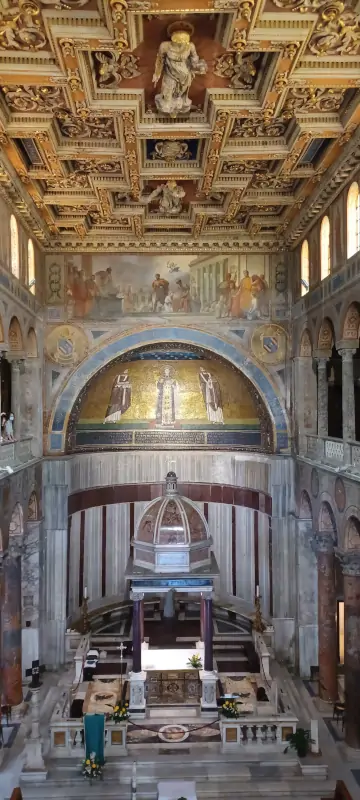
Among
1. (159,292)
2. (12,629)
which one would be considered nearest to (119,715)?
(12,629)

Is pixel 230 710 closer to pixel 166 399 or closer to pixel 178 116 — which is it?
pixel 166 399

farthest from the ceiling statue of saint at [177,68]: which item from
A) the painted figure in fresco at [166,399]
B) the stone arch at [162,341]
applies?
the painted figure in fresco at [166,399]

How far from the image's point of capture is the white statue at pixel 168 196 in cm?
1636

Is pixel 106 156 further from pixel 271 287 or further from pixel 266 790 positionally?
pixel 266 790

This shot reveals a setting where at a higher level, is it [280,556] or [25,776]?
[280,556]

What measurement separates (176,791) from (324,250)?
1315 centimetres

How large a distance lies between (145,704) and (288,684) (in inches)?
172

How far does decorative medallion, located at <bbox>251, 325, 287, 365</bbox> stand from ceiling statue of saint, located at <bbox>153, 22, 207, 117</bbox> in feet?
30.8

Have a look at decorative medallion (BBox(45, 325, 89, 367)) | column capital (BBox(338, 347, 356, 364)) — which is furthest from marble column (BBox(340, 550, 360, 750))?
decorative medallion (BBox(45, 325, 89, 367))

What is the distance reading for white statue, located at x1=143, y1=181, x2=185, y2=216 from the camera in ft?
53.7

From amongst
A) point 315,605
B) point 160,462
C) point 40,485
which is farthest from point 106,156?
point 315,605

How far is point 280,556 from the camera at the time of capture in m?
19.8

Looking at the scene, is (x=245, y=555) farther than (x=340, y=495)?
Yes

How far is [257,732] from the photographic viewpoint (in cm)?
1490
